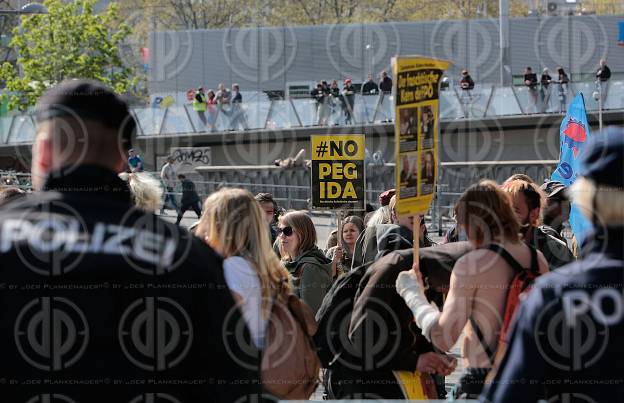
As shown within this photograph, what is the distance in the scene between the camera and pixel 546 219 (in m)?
8.81

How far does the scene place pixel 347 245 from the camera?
408 inches

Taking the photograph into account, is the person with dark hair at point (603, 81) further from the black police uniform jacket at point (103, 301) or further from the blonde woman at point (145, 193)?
the black police uniform jacket at point (103, 301)

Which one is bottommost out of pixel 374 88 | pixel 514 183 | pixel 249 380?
pixel 249 380

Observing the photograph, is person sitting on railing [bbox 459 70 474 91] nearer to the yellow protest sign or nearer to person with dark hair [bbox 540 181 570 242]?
the yellow protest sign


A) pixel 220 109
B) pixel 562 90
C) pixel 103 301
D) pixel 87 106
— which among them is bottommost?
pixel 103 301

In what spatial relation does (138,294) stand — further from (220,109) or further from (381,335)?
(220,109)

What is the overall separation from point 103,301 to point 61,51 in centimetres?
4556

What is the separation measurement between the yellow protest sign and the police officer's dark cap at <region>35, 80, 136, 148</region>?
8.70 meters

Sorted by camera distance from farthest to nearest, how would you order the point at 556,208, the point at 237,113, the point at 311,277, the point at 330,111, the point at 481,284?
the point at 237,113 → the point at 330,111 → the point at 556,208 → the point at 311,277 → the point at 481,284

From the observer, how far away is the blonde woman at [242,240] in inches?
195

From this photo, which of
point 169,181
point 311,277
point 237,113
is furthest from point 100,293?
point 237,113

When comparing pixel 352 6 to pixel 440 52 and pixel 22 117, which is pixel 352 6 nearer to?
pixel 440 52

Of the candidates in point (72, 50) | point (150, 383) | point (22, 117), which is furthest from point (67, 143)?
point (72, 50)

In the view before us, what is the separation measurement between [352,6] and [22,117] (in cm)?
3997
